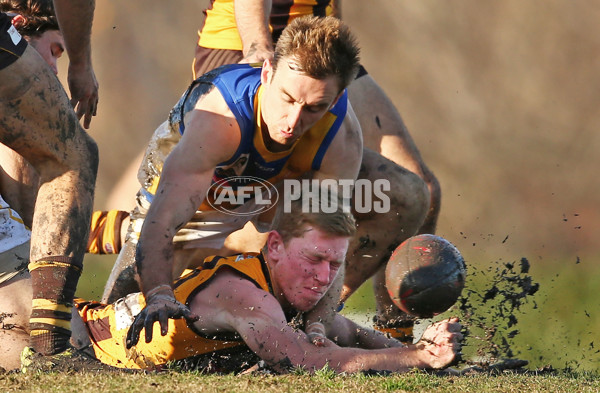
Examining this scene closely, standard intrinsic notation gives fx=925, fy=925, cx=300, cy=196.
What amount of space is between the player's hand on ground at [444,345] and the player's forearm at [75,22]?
2565mm

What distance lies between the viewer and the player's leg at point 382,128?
6.89m

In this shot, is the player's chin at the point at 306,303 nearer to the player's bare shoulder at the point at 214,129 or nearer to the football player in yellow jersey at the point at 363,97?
the player's bare shoulder at the point at 214,129

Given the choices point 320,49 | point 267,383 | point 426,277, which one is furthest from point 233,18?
point 267,383

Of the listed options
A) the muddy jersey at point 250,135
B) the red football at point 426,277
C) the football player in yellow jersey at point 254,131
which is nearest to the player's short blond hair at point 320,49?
the football player in yellow jersey at point 254,131

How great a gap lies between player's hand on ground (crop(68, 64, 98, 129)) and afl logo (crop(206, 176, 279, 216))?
968mm

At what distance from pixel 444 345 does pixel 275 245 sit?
1.04 metres

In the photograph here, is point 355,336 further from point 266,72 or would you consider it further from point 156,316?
point 156,316

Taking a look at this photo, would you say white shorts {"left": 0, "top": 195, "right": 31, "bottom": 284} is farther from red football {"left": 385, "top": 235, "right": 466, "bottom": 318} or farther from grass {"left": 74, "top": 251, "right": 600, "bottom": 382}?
red football {"left": 385, "top": 235, "right": 466, "bottom": 318}

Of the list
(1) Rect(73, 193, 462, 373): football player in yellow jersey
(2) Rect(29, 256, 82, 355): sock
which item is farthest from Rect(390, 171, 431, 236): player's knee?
(2) Rect(29, 256, 82, 355): sock

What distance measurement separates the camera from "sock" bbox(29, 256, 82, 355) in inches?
173

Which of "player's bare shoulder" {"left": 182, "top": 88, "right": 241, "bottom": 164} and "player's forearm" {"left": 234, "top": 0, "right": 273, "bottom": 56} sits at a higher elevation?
"player's forearm" {"left": 234, "top": 0, "right": 273, "bottom": 56}

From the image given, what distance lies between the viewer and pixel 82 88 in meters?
5.70

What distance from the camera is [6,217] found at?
5594 mm

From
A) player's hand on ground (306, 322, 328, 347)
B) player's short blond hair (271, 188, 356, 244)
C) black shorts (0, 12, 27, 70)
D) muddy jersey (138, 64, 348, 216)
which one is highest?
black shorts (0, 12, 27, 70)
